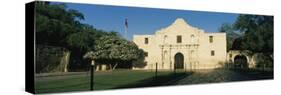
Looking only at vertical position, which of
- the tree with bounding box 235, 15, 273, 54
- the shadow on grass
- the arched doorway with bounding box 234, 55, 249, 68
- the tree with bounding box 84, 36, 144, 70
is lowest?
the shadow on grass

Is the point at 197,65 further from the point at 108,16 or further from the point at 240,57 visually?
the point at 108,16

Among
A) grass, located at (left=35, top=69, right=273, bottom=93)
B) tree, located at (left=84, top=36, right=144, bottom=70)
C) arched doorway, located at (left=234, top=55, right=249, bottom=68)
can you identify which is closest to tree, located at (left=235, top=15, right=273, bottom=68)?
arched doorway, located at (left=234, top=55, right=249, bottom=68)

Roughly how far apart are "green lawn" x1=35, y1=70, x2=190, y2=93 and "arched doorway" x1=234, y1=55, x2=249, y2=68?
1321mm

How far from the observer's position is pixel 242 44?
360 inches

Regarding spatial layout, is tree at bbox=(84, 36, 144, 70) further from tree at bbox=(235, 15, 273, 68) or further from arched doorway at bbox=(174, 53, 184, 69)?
tree at bbox=(235, 15, 273, 68)

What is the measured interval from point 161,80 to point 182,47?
794 millimetres

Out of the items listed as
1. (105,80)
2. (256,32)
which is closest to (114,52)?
(105,80)

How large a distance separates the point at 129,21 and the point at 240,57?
111 inches

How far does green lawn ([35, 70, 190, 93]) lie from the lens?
699cm

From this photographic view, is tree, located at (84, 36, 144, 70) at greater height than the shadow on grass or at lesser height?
greater

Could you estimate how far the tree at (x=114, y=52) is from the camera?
296 inches

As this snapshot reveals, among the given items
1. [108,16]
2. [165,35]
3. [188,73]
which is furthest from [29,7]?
[188,73]

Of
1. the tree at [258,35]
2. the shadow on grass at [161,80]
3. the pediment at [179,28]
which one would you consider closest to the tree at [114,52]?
the shadow on grass at [161,80]

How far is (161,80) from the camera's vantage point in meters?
8.21
